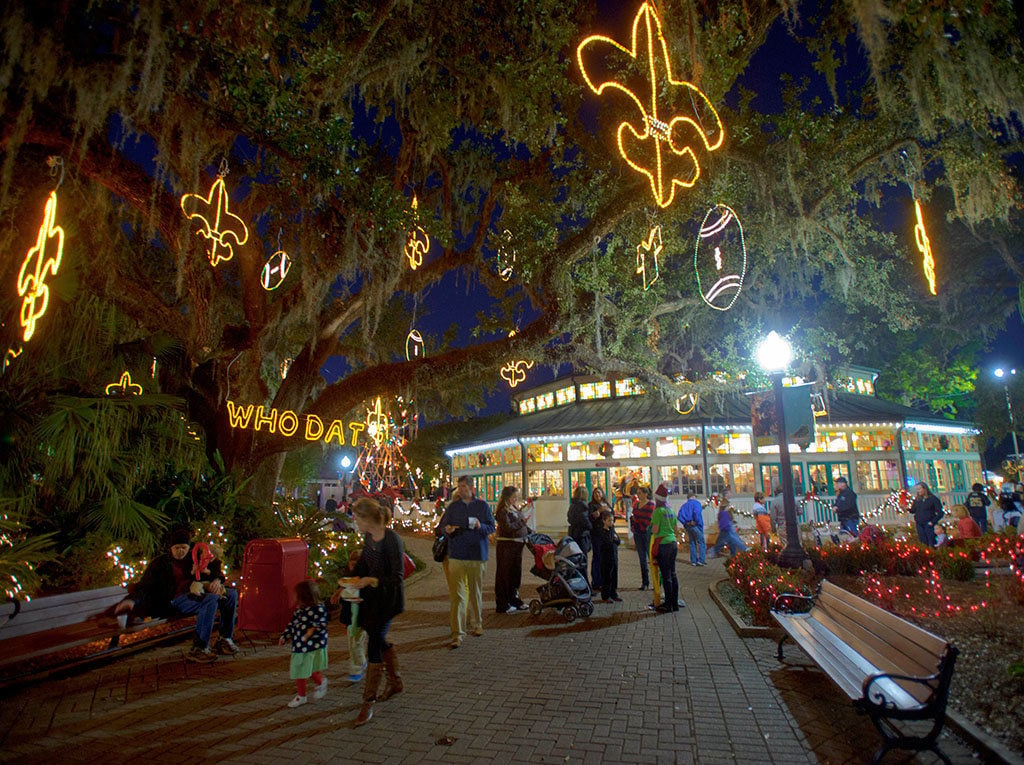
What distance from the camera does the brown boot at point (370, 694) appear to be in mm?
4371

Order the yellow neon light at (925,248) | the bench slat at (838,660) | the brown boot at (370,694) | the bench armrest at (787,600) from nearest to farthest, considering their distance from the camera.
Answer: the bench slat at (838,660) → the brown boot at (370,694) → the bench armrest at (787,600) → the yellow neon light at (925,248)

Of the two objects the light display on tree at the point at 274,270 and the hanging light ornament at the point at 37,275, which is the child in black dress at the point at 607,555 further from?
the hanging light ornament at the point at 37,275

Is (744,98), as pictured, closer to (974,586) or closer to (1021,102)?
(1021,102)

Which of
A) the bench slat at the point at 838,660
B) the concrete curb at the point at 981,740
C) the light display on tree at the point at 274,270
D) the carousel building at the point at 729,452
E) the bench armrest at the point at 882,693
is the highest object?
the light display on tree at the point at 274,270

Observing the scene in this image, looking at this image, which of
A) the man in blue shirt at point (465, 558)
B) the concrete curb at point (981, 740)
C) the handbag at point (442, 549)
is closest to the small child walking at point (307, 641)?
the man in blue shirt at point (465, 558)

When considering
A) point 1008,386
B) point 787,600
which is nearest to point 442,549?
point 787,600

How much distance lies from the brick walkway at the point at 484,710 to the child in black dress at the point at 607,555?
2.33 metres

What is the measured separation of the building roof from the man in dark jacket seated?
18.0 metres

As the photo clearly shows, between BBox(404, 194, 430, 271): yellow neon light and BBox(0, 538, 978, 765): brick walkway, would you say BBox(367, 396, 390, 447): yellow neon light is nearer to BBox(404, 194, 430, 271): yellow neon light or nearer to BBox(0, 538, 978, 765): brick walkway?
BBox(404, 194, 430, 271): yellow neon light

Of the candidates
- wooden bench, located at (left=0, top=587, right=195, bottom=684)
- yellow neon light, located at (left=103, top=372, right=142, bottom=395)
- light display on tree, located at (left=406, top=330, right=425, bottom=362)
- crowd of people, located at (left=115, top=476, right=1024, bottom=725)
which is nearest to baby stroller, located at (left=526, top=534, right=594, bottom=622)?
crowd of people, located at (left=115, top=476, right=1024, bottom=725)

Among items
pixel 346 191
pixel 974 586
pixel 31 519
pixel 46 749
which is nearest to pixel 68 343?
pixel 31 519

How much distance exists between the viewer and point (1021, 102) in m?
7.58

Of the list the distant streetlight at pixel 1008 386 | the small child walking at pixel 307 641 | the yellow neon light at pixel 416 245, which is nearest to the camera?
the small child walking at pixel 307 641

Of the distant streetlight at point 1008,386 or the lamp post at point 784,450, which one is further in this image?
the distant streetlight at point 1008,386
